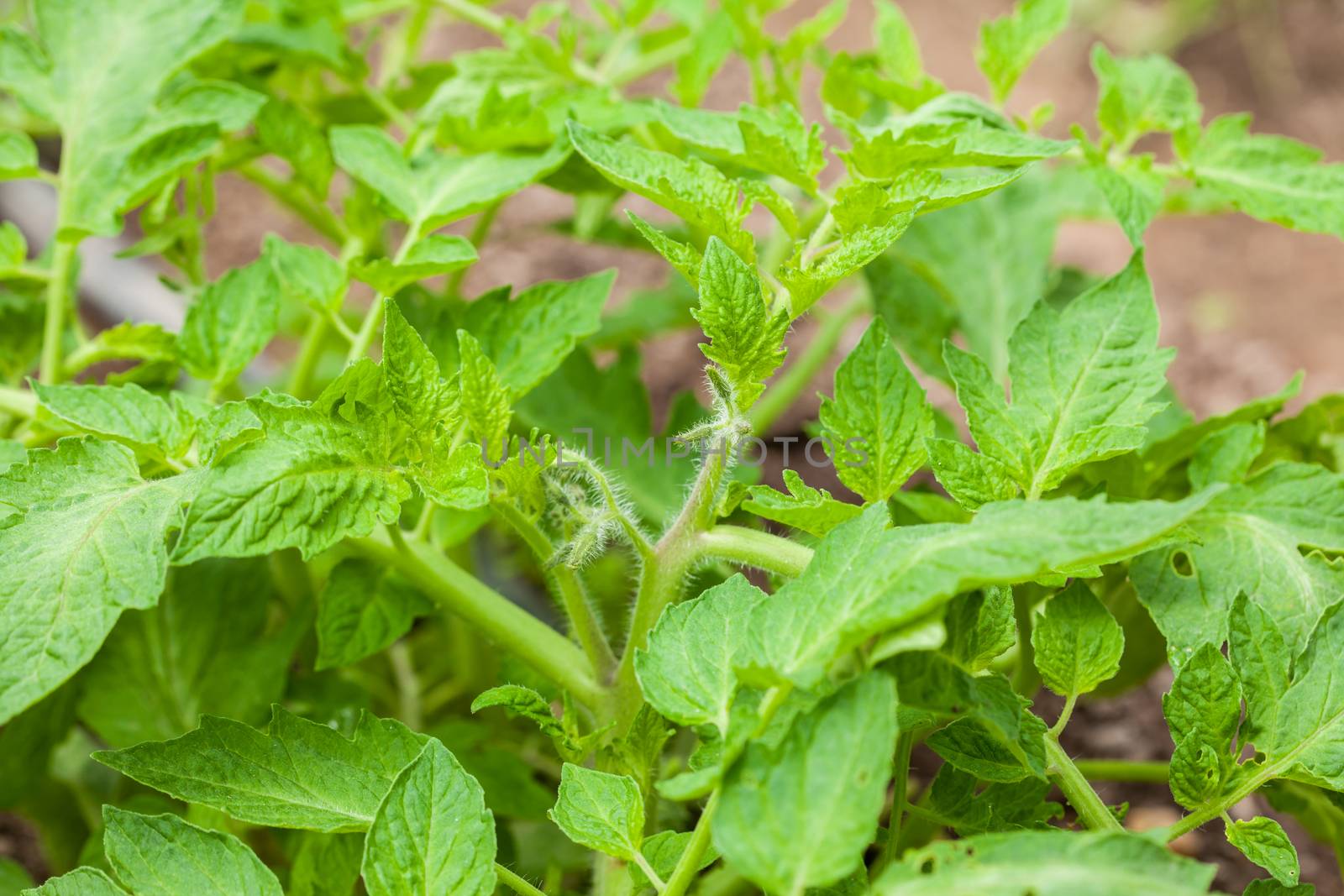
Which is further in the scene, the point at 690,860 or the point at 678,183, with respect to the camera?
the point at 678,183

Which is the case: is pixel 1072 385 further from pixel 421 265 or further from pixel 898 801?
pixel 421 265

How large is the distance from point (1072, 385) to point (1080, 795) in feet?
0.96

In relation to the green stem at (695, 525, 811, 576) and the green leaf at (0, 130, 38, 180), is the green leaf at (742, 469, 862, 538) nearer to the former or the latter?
the green stem at (695, 525, 811, 576)

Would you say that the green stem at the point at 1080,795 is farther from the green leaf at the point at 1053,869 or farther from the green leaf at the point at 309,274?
the green leaf at the point at 309,274

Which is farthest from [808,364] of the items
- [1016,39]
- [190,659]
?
[190,659]

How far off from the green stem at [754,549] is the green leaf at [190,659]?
49 cm

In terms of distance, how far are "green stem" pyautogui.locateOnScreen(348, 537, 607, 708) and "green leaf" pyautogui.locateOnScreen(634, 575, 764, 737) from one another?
0.69ft

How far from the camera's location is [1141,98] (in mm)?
1057

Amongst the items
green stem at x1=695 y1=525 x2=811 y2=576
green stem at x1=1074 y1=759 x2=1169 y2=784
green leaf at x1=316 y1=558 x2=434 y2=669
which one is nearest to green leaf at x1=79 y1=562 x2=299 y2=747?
green leaf at x1=316 y1=558 x2=434 y2=669

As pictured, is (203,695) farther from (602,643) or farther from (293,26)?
(293,26)

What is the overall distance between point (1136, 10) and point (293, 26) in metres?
2.35

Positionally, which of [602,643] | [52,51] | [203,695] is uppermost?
[52,51]

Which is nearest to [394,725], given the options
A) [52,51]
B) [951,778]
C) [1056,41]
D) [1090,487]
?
[951,778]

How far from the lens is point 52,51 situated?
Result: 1.06m
